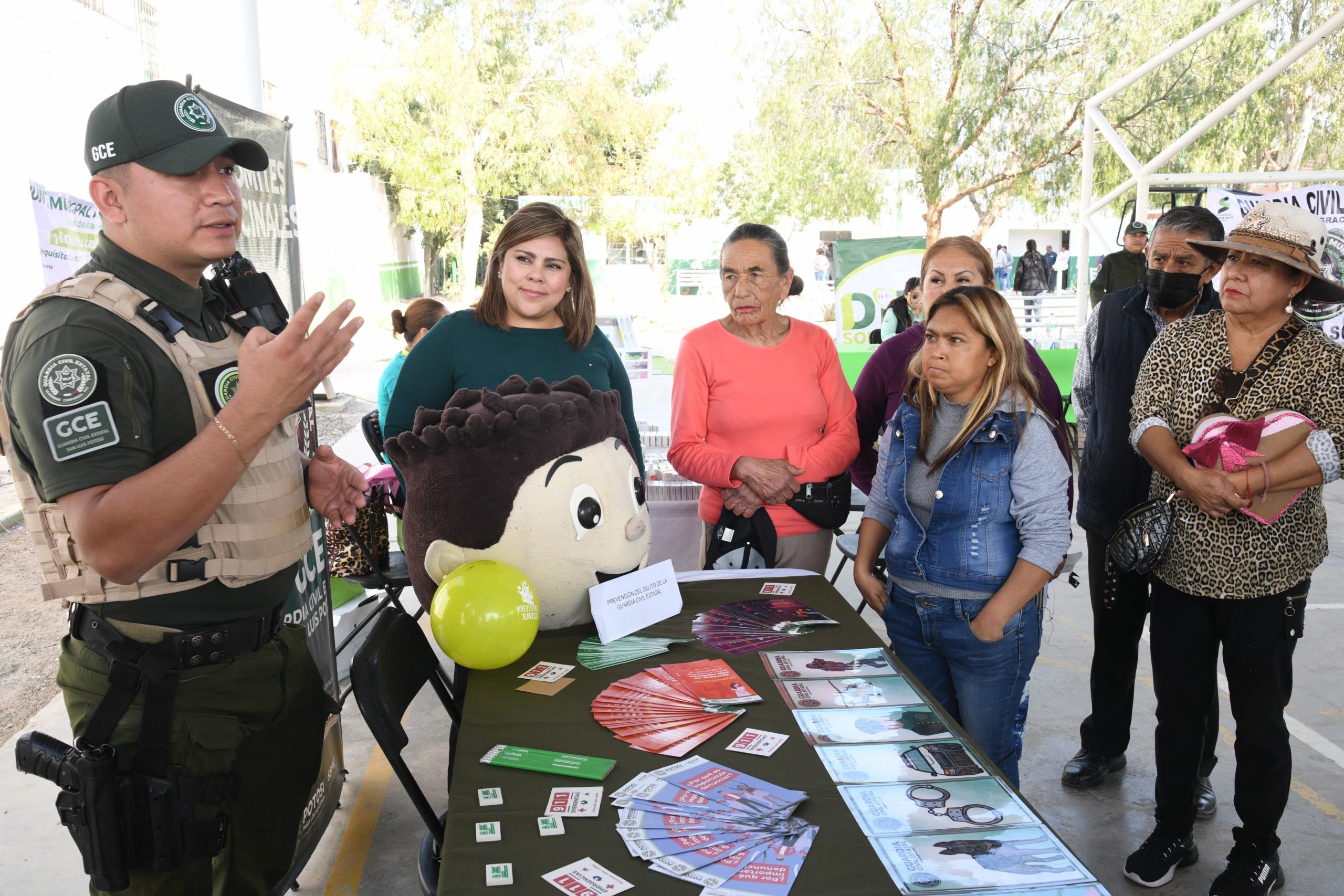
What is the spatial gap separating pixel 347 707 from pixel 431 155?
2071cm

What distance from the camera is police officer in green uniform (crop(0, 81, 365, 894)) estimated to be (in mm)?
1446

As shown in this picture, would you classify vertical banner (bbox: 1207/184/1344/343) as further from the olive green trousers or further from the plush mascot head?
the olive green trousers

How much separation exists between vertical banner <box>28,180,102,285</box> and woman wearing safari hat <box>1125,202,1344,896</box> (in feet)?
13.3

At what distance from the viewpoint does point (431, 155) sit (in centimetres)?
2238

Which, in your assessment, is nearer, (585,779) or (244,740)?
(585,779)

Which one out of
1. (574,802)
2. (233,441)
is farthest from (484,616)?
(233,441)

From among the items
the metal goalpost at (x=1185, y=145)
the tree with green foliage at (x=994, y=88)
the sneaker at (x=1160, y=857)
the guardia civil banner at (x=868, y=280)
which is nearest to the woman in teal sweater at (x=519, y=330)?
the sneaker at (x=1160, y=857)

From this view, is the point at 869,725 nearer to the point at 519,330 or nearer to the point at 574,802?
the point at 574,802

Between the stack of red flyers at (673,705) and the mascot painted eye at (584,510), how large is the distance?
0.38m

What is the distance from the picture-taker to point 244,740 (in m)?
Result: 1.79

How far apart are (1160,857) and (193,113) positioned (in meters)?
3.04

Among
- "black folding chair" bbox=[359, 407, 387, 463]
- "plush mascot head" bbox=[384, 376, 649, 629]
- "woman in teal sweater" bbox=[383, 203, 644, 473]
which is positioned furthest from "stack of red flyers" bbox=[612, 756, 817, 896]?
"black folding chair" bbox=[359, 407, 387, 463]

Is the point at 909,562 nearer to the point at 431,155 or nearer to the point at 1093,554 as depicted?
the point at 1093,554

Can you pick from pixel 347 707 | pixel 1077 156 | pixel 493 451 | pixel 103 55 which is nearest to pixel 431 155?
pixel 1077 156
